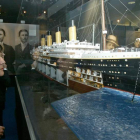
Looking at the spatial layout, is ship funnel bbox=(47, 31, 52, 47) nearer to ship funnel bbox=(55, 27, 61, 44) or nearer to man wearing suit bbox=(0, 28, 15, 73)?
ship funnel bbox=(55, 27, 61, 44)

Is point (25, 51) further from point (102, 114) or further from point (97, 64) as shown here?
point (102, 114)

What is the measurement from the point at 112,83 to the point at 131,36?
59 centimetres

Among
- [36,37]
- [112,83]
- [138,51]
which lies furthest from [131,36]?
[36,37]

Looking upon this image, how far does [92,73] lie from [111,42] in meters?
0.46

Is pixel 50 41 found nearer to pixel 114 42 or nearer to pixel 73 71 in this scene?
pixel 73 71

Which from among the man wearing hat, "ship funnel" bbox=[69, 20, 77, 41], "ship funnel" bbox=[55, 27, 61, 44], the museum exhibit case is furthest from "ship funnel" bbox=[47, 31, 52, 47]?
the man wearing hat

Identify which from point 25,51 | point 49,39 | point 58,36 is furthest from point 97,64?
point 25,51

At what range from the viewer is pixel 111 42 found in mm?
2166

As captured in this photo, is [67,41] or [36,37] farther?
[36,37]

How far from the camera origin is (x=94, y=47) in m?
2.29

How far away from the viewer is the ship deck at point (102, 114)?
1.48m

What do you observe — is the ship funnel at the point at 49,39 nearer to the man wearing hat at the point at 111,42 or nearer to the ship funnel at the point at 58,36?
the ship funnel at the point at 58,36

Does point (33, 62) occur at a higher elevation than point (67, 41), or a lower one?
lower

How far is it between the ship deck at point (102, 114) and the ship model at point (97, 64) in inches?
5.3
